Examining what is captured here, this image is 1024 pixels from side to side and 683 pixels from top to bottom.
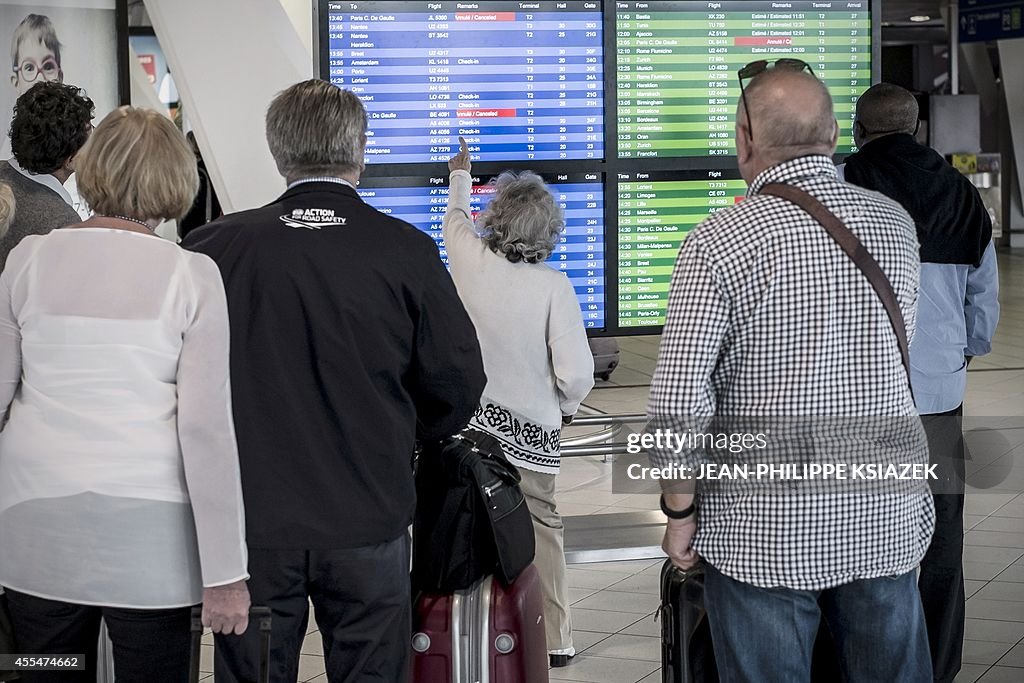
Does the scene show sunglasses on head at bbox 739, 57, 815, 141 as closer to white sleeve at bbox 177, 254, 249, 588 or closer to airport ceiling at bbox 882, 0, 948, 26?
white sleeve at bbox 177, 254, 249, 588

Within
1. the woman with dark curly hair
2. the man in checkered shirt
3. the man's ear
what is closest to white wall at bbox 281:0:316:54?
the woman with dark curly hair

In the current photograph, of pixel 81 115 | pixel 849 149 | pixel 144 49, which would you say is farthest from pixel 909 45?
pixel 81 115

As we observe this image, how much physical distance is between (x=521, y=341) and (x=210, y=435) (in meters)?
1.59

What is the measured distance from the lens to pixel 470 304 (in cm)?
378

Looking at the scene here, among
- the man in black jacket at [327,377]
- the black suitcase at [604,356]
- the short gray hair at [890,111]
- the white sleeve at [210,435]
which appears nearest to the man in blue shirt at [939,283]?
the short gray hair at [890,111]

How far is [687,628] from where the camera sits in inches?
101

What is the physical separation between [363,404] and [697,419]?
0.72 metres

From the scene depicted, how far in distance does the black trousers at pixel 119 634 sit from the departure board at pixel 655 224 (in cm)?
287

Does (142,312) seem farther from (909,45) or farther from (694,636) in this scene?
(909,45)

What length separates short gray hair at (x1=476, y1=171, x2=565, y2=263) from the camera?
3701 mm

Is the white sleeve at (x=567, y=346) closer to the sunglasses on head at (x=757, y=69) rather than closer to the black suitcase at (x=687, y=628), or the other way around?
the black suitcase at (x=687, y=628)

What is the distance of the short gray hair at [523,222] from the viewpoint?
3701 millimetres

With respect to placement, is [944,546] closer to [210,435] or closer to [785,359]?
[785,359]

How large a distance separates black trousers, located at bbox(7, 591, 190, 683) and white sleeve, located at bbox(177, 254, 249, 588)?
0.15 meters
